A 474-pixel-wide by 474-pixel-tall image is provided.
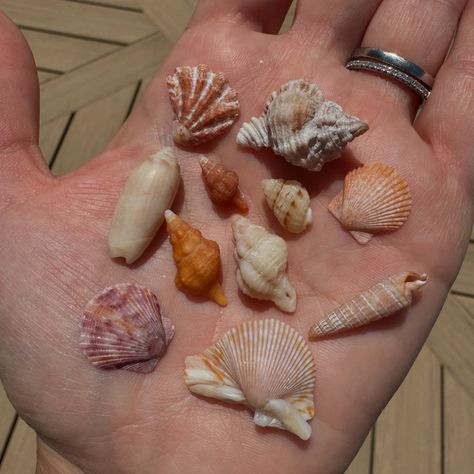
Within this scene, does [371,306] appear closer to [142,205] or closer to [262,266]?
[262,266]

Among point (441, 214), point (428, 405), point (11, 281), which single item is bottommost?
point (428, 405)

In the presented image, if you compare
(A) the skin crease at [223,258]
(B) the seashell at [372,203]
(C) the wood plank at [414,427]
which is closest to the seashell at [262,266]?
(A) the skin crease at [223,258]

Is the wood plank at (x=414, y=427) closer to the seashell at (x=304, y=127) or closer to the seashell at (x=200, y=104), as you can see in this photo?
the seashell at (x=304, y=127)

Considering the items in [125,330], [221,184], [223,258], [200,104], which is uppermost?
[200,104]

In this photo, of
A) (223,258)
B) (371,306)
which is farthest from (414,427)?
(223,258)

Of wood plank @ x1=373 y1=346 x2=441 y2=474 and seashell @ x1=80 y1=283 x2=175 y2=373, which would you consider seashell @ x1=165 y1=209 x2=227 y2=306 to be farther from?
wood plank @ x1=373 y1=346 x2=441 y2=474

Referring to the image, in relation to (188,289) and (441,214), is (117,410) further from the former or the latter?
(441,214)

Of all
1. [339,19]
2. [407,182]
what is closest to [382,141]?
[407,182]

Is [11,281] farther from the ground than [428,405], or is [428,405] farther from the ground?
[11,281]

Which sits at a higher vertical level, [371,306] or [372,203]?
[372,203]
